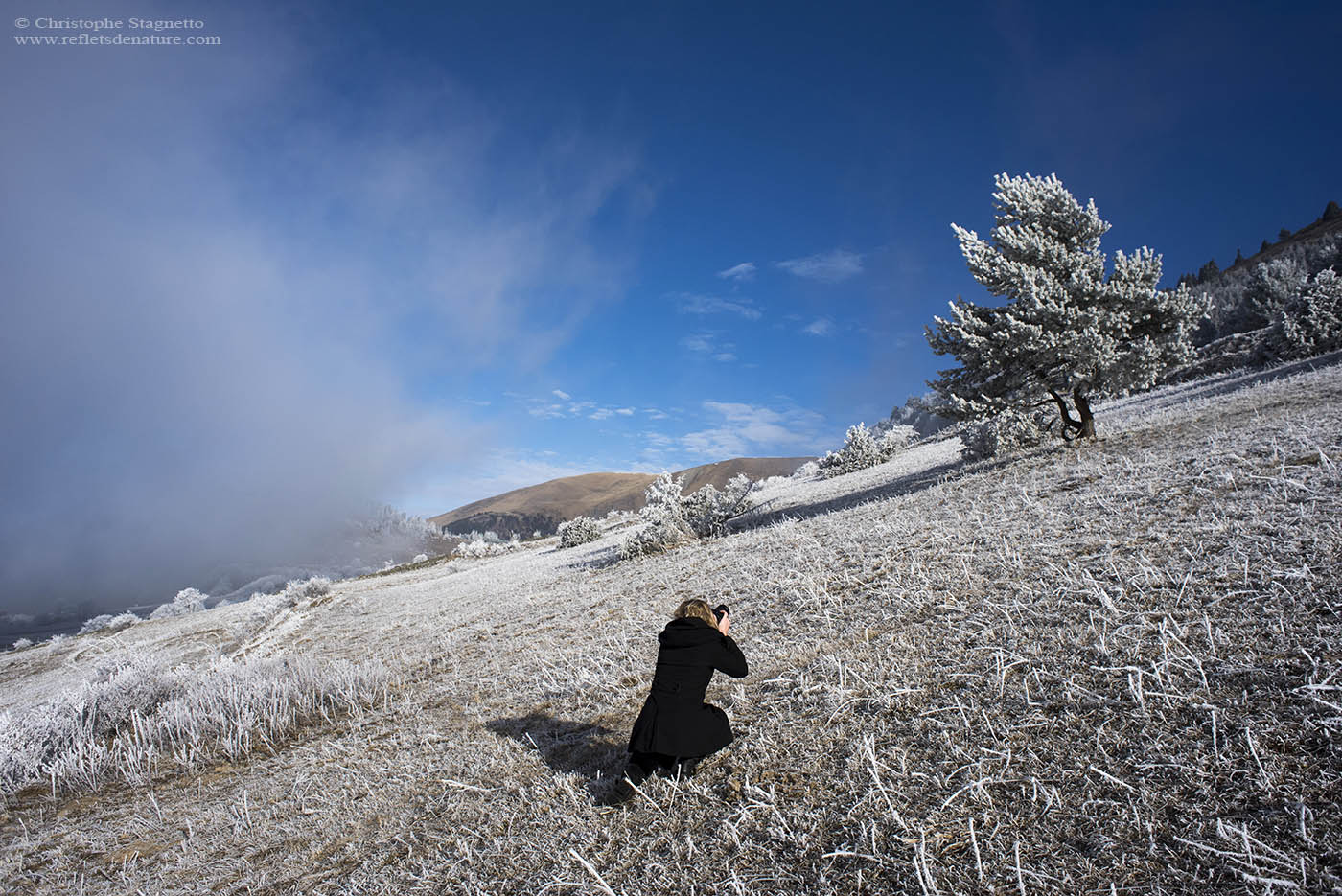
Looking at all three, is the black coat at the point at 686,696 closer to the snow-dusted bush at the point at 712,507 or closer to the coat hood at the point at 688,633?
the coat hood at the point at 688,633

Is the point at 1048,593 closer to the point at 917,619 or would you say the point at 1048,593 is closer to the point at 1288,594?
the point at 917,619

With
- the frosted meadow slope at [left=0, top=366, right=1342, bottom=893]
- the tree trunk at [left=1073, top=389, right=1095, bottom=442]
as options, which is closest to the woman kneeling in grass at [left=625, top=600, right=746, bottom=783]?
the frosted meadow slope at [left=0, top=366, right=1342, bottom=893]

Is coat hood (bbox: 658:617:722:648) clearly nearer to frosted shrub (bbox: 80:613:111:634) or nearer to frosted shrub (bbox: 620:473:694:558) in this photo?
frosted shrub (bbox: 620:473:694:558)

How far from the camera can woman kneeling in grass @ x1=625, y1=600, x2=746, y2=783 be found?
4.39m

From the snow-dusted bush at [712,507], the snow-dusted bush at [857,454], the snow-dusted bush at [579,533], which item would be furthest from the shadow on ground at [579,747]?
the snow-dusted bush at [857,454]

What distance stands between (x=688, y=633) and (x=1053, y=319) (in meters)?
12.9

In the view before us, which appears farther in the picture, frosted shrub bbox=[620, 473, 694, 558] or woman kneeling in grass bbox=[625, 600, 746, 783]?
frosted shrub bbox=[620, 473, 694, 558]

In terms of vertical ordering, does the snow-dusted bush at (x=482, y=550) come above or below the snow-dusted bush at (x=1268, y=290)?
below

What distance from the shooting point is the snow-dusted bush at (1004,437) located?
17.3 m

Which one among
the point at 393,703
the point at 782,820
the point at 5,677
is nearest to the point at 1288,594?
the point at 782,820

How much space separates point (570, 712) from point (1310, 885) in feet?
18.2

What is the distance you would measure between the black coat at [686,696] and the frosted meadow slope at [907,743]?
266 millimetres

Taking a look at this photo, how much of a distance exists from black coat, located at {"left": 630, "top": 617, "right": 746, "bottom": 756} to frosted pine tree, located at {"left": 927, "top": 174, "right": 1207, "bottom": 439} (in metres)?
11.2

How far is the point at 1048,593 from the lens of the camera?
5.48m
